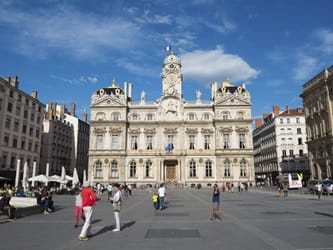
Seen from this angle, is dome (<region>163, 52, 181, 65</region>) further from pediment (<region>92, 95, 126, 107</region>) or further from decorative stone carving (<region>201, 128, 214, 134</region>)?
decorative stone carving (<region>201, 128, 214, 134</region>)

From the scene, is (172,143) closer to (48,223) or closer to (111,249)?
(48,223)

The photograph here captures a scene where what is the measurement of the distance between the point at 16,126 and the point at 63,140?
65.9 ft

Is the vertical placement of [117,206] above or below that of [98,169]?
below

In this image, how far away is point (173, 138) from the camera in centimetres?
6144

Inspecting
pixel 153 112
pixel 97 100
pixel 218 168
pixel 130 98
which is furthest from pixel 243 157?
pixel 97 100

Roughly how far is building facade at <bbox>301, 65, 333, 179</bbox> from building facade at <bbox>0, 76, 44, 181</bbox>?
47180mm

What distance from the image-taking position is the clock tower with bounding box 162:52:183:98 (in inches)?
2462

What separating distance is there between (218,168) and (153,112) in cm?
1763

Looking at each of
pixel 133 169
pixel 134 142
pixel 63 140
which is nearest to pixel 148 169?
pixel 133 169

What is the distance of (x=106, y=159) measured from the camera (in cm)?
6047

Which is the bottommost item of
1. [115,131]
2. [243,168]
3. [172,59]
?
[243,168]

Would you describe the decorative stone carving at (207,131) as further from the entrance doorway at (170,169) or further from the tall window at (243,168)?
the tall window at (243,168)

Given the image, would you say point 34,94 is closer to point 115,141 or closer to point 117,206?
point 115,141

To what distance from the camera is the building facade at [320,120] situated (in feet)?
145
